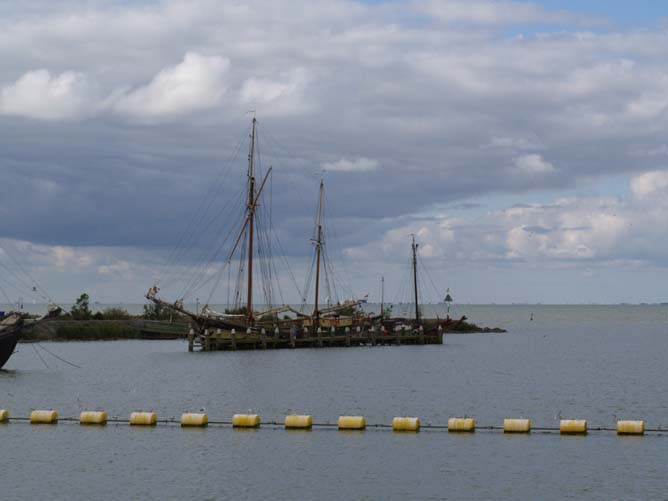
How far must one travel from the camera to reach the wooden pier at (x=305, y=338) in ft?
373

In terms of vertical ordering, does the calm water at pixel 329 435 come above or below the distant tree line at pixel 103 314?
below

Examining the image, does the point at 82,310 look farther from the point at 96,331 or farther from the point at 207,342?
the point at 207,342

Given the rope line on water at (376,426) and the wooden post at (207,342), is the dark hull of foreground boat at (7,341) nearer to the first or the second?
the wooden post at (207,342)

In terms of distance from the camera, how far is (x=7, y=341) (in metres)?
83.4

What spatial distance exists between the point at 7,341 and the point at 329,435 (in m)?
45.1

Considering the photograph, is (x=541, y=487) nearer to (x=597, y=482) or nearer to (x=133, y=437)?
(x=597, y=482)

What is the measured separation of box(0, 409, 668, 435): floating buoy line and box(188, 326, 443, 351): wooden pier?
6199 centimetres

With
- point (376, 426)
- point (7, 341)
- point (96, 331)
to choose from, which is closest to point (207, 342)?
point (7, 341)

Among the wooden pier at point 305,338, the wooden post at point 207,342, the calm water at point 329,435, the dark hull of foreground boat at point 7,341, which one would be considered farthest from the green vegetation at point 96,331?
the dark hull of foreground boat at point 7,341

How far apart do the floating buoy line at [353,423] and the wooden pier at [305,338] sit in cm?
6199

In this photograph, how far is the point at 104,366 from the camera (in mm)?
94875

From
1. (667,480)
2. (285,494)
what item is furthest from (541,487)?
(285,494)

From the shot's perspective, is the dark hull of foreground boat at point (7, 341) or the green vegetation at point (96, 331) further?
the green vegetation at point (96, 331)

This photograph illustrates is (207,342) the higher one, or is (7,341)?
(7,341)
